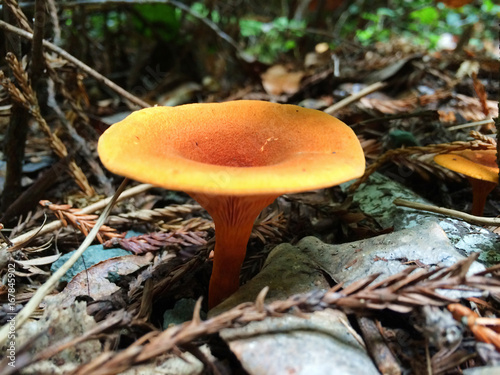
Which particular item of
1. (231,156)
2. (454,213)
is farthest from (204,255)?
(454,213)

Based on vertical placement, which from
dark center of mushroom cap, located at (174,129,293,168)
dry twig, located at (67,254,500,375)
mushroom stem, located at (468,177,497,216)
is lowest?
mushroom stem, located at (468,177,497,216)

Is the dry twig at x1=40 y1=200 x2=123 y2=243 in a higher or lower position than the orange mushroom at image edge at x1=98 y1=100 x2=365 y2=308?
lower

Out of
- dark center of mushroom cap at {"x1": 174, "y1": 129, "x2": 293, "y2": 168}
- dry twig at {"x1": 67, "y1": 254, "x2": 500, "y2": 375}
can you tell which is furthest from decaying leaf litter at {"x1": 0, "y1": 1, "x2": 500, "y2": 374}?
dark center of mushroom cap at {"x1": 174, "y1": 129, "x2": 293, "y2": 168}

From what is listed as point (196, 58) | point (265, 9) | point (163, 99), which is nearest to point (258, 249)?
point (163, 99)

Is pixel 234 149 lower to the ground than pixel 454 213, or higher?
higher

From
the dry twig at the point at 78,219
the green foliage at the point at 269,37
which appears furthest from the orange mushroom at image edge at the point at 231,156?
the green foliage at the point at 269,37

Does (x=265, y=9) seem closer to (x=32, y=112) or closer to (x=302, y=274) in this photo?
(x=32, y=112)

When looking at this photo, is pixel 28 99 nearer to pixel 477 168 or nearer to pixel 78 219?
pixel 78 219

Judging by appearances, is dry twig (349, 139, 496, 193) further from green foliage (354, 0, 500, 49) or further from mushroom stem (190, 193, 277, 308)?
green foliage (354, 0, 500, 49)
